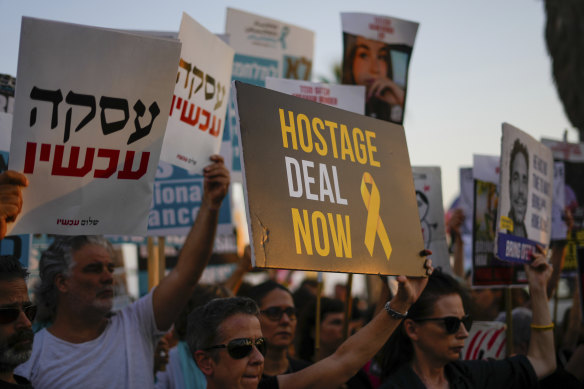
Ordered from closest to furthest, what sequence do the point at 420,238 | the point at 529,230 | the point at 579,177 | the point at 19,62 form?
the point at 19,62, the point at 420,238, the point at 529,230, the point at 579,177

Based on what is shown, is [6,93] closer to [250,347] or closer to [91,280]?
[91,280]

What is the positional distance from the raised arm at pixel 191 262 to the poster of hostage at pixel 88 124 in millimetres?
488

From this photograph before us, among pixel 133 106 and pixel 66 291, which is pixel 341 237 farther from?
pixel 66 291

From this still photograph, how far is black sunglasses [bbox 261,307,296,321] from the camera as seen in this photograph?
385 centimetres

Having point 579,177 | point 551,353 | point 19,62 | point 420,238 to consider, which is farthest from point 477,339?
point 19,62

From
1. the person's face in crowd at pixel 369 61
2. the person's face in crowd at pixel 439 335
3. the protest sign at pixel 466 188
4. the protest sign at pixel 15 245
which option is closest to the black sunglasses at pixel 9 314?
the protest sign at pixel 15 245

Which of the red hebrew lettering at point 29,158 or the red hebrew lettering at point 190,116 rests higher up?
the red hebrew lettering at point 190,116

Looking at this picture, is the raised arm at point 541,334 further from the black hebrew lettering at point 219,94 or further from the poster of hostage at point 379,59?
the black hebrew lettering at point 219,94

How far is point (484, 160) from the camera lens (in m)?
4.77

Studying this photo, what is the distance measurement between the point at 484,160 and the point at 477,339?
131 centimetres

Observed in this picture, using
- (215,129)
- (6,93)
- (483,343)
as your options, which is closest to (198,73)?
(215,129)

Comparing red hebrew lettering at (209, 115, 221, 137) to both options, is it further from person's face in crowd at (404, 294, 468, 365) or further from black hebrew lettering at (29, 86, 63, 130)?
person's face in crowd at (404, 294, 468, 365)

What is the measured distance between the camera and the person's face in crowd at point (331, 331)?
496 cm

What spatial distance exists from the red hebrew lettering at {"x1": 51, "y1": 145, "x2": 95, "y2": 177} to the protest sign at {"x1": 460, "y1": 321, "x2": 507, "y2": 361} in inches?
107
